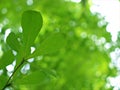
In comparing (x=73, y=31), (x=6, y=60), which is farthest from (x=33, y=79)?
(x=73, y=31)

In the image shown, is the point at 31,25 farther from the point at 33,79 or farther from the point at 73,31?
the point at 73,31

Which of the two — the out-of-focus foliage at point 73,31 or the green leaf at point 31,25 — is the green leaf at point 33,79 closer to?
the green leaf at point 31,25

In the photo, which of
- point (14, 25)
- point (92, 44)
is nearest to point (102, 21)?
point (92, 44)

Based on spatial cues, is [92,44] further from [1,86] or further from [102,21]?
[1,86]

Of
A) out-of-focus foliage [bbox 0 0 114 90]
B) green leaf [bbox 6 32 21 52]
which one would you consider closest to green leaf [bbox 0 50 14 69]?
green leaf [bbox 6 32 21 52]

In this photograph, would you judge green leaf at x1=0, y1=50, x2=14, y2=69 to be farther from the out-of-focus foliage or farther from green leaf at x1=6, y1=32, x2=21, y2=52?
the out-of-focus foliage

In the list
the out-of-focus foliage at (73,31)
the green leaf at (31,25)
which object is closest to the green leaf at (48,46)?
the green leaf at (31,25)

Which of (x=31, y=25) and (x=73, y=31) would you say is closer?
(x=31, y=25)
